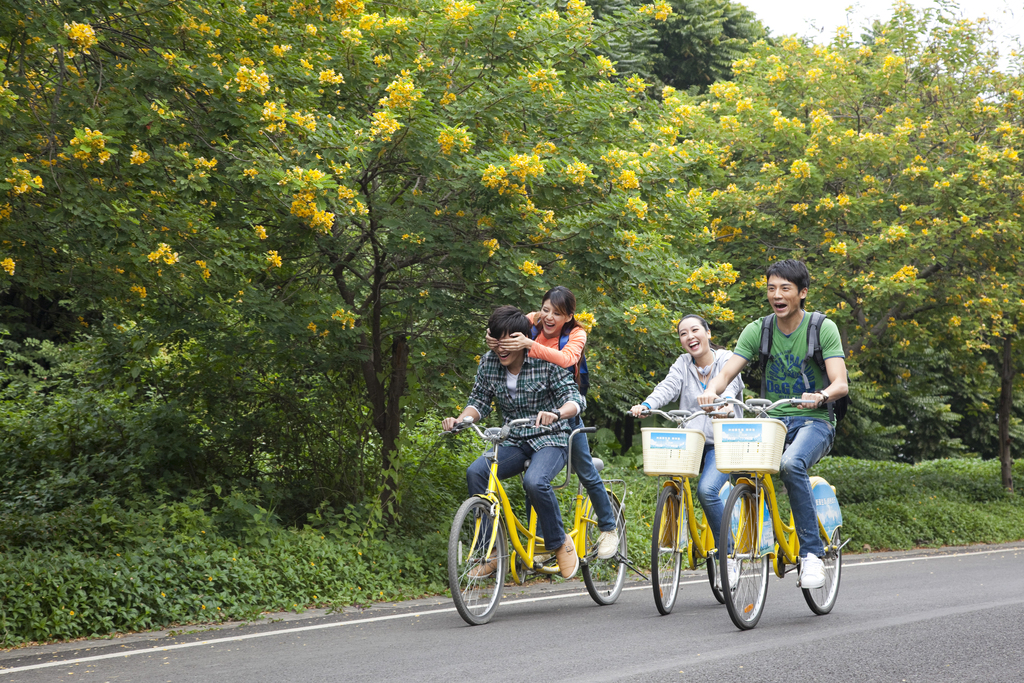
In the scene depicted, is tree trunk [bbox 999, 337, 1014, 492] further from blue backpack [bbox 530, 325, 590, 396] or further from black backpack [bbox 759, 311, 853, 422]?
black backpack [bbox 759, 311, 853, 422]

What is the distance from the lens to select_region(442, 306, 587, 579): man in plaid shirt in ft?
22.4

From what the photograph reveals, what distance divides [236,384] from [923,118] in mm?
12133

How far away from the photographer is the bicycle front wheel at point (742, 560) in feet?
19.8

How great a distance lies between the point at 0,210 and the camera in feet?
22.8

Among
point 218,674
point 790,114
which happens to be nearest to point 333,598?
point 218,674

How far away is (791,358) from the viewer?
651 cm

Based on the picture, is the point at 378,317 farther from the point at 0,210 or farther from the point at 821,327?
the point at 821,327

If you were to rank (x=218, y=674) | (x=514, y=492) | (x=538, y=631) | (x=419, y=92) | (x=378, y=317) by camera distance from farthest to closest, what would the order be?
(x=514, y=492) → (x=378, y=317) → (x=419, y=92) → (x=538, y=631) → (x=218, y=674)

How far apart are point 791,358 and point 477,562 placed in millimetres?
2391

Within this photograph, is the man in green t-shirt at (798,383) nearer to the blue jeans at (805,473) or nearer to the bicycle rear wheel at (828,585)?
the blue jeans at (805,473)

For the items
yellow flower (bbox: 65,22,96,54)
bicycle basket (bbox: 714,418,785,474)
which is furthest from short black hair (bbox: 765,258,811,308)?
yellow flower (bbox: 65,22,96,54)

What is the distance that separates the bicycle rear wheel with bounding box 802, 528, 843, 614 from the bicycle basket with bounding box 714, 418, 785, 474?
3.93 ft

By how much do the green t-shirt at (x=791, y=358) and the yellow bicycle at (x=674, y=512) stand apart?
0.52 meters

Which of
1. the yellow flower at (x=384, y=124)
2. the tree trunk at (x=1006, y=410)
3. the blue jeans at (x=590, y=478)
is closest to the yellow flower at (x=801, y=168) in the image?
the tree trunk at (x=1006, y=410)
